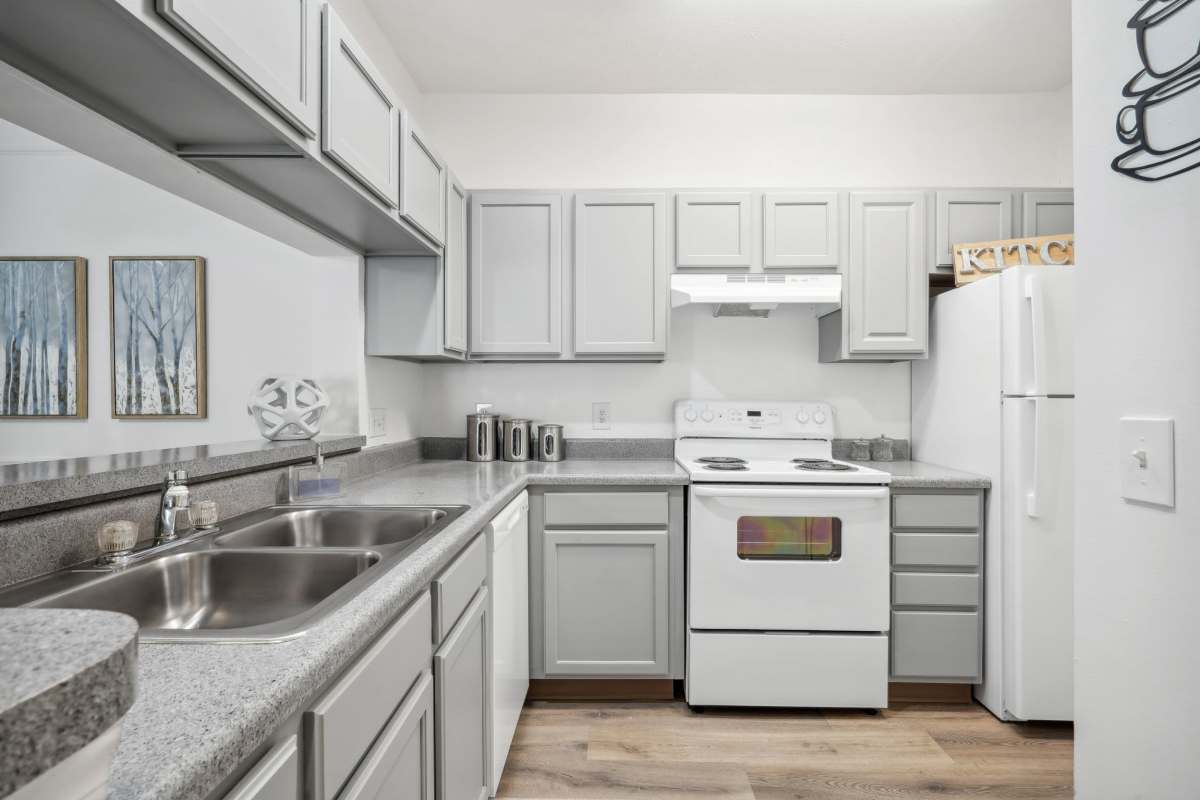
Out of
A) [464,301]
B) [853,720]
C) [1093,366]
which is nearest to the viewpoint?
[1093,366]

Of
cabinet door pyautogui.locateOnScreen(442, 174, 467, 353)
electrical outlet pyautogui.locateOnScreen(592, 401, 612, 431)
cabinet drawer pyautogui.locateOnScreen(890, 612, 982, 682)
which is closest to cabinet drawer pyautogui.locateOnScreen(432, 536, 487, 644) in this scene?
cabinet door pyautogui.locateOnScreen(442, 174, 467, 353)

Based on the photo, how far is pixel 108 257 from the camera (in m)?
1.50

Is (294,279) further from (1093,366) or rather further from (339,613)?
(1093,366)

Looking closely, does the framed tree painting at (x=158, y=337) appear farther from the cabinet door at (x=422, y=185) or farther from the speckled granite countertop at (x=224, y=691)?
the speckled granite countertop at (x=224, y=691)

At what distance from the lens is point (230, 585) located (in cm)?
119

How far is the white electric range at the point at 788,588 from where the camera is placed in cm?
226

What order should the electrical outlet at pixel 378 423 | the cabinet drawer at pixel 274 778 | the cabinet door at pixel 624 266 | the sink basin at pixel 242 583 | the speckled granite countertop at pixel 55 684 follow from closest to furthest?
the speckled granite countertop at pixel 55 684 → the cabinet drawer at pixel 274 778 → the sink basin at pixel 242 583 → the electrical outlet at pixel 378 423 → the cabinet door at pixel 624 266

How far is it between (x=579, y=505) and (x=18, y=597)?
1673mm

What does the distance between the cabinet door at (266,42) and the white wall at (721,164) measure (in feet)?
5.67

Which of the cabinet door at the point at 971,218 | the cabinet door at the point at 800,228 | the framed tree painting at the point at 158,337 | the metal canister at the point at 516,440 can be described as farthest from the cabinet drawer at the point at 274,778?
the cabinet door at the point at 971,218

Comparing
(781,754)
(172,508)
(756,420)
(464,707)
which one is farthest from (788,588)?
(172,508)

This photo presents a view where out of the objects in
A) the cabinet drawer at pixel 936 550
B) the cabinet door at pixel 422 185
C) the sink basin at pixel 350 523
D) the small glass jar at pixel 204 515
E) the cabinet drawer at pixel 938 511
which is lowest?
the cabinet drawer at pixel 936 550

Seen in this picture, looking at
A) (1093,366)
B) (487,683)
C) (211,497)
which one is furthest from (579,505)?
(1093,366)

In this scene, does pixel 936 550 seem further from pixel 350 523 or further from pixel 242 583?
pixel 242 583
